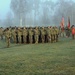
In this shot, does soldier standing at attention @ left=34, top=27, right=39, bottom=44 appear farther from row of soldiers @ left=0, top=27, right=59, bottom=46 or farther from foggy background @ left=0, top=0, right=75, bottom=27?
foggy background @ left=0, top=0, right=75, bottom=27

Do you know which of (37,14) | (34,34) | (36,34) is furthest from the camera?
(37,14)

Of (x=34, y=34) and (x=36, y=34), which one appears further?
(x=34, y=34)

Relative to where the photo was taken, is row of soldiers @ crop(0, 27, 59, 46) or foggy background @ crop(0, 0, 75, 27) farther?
foggy background @ crop(0, 0, 75, 27)

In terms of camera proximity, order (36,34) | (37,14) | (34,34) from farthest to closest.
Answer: (37,14) < (34,34) < (36,34)

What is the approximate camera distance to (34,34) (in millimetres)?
30297

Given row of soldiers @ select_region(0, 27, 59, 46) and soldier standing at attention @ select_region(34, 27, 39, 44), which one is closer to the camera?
soldier standing at attention @ select_region(34, 27, 39, 44)

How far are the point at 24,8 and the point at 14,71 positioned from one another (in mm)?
85581

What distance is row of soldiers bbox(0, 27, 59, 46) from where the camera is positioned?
3020 cm

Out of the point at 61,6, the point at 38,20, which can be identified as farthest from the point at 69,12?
the point at 38,20

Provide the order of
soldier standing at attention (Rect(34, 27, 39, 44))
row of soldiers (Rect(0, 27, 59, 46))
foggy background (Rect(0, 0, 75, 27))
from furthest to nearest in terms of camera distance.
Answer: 1. foggy background (Rect(0, 0, 75, 27))
2. row of soldiers (Rect(0, 27, 59, 46))
3. soldier standing at attention (Rect(34, 27, 39, 44))

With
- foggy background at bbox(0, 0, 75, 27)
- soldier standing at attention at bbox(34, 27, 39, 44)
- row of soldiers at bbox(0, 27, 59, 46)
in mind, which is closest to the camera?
soldier standing at attention at bbox(34, 27, 39, 44)

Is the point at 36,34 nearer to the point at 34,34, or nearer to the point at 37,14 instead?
the point at 34,34

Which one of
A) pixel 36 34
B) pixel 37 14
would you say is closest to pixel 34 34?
pixel 36 34

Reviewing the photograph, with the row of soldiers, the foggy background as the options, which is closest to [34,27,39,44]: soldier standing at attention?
the row of soldiers
